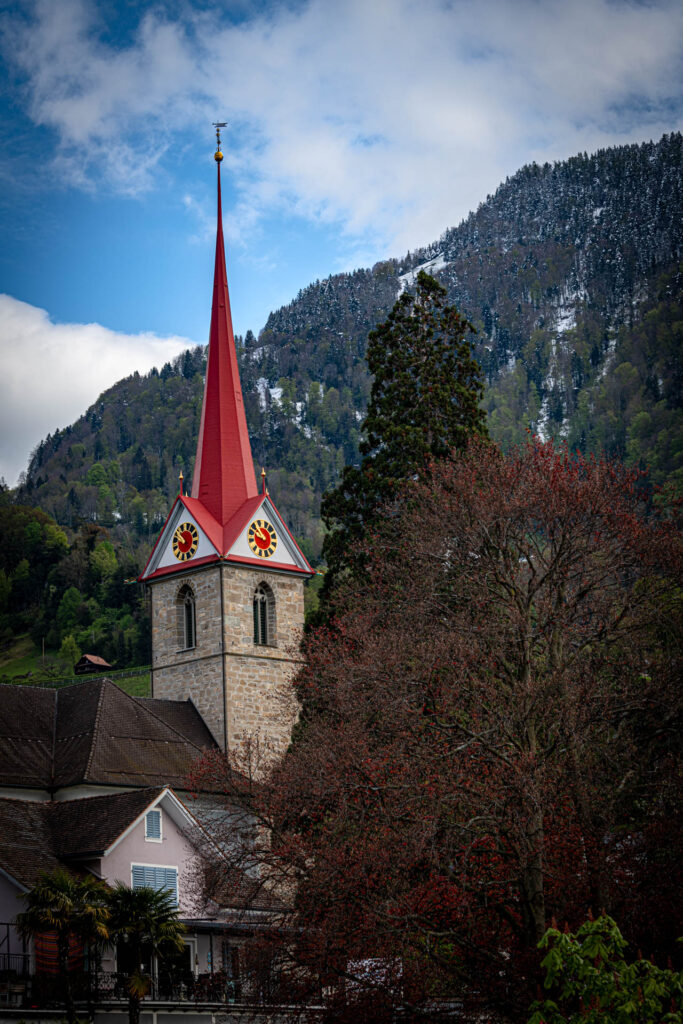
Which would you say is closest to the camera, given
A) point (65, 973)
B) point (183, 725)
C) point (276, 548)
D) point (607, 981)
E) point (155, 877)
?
point (607, 981)

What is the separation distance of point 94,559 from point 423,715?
106429 millimetres

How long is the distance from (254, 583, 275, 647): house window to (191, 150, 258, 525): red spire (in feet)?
8.69

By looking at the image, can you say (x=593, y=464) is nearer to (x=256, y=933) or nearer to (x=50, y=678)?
(x=256, y=933)

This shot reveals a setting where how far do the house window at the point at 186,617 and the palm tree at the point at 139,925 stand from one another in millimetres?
19001

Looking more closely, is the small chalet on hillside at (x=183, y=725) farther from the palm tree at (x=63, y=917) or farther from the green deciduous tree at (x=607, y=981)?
the green deciduous tree at (x=607, y=981)

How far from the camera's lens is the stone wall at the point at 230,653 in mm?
45000

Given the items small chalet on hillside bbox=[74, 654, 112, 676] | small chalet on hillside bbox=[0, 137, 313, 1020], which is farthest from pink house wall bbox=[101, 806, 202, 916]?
small chalet on hillside bbox=[74, 654, 112, 676]

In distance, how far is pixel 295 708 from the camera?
116ft

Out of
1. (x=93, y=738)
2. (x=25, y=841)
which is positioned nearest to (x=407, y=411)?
(x=93, y=738)

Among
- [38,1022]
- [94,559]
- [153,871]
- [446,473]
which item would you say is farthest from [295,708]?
[94,559]

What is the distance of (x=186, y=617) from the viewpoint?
4734cm

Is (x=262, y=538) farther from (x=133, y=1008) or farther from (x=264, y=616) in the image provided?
(x=133, y=1008)

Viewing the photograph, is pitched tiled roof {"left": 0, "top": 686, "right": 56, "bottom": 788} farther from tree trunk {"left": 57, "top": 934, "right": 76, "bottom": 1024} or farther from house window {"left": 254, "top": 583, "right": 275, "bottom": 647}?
tree trunk {"left": 57, "top": 934, "right": 76, "bottom": 1024}

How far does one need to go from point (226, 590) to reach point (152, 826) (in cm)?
1242
